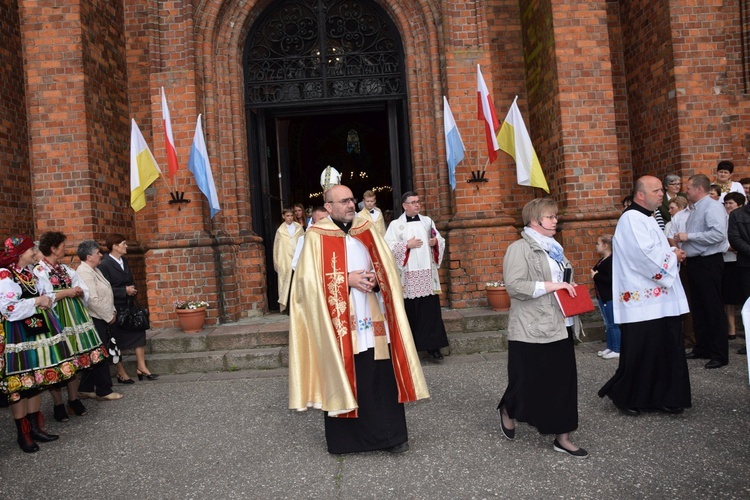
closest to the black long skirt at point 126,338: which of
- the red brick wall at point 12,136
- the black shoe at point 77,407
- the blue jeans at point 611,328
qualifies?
the black shoe at point 77,407

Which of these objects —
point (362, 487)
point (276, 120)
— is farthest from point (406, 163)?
point (362, 487)

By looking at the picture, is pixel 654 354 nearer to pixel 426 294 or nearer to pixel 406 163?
pixel 426 294

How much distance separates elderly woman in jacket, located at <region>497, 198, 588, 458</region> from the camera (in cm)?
391

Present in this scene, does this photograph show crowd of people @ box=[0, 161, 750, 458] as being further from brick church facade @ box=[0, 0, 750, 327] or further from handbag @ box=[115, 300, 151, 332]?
brick church facade @ box=[0, 0, 750, 327]

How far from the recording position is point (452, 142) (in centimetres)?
803

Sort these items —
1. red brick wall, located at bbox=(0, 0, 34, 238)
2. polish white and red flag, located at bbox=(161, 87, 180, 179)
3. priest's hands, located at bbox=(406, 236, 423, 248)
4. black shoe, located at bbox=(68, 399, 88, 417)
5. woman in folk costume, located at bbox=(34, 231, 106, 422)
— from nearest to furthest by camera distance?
1. woman in folk costume, located at bbox=(34, 231, 106, 422)
2. black shoe, located at bbox=(68, 399, 88, 417)
3. priest's hands, located at bbox=(406, 236, 423, 248)
4. polish white and red flag, located at bbox=(161, 87, 180, 179)
5. red brick wall, located at bbox=(0, 0, 34, 238)

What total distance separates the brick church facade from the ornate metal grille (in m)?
0.03

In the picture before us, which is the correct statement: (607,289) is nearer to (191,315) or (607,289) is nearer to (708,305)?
(708,305)

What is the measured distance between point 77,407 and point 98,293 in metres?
1.20

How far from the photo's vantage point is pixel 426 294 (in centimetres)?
679

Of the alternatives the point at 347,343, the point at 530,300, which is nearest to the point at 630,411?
the point at 530,300

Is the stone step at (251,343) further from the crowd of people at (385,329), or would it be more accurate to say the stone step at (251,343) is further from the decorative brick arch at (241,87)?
the decorative brick arch at (241,87)

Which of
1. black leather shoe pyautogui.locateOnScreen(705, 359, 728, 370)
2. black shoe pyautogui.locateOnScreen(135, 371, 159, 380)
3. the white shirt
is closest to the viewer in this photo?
the white shirt

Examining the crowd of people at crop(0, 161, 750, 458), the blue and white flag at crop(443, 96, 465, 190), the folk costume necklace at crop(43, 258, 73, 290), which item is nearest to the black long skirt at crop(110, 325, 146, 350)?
the crowd of people at crop(0, 161, 750, 458)
